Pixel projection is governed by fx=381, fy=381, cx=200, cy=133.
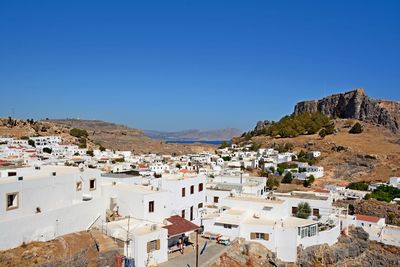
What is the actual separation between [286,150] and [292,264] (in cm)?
6438

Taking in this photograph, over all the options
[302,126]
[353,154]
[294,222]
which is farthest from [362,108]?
[294,222]

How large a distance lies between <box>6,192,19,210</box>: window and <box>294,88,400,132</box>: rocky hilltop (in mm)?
119913

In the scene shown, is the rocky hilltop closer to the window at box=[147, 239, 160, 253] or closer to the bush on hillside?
the bush on hillside

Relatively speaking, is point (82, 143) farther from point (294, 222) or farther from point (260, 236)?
point (260, 236)

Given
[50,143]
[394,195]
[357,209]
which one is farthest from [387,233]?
[50,143]

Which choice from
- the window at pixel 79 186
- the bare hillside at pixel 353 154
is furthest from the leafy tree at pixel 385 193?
the window at pixel 79 186

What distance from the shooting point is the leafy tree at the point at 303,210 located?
30.6 metres

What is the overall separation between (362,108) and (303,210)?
4126 inches

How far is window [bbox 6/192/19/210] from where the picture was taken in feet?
55.2

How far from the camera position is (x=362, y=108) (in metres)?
125

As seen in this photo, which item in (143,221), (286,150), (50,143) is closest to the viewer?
(143,221)

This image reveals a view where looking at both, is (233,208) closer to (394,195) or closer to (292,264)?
(292,264)

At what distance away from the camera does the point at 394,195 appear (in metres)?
49.6

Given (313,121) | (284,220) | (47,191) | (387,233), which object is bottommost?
(387,233)
